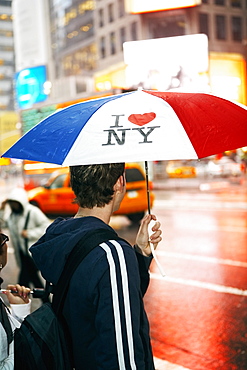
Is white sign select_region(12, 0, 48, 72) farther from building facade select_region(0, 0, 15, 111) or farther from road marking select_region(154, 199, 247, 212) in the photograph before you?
building facade select_region(0, 0, 15, 111)

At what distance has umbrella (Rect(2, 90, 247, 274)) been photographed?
92.2 inches

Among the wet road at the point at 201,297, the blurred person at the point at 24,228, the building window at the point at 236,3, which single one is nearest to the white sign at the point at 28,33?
the building window at the point at 236,3

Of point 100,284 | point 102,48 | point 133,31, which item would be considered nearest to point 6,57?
point 102,48

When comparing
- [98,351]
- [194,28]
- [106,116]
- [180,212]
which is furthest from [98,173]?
[194,28]

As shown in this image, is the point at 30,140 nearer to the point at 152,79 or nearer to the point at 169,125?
the point at 169,125

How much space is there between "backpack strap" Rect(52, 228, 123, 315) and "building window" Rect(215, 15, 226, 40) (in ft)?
179

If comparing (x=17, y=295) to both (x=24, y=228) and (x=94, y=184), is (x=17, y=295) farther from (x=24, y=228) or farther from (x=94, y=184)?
(x=24, y=228)

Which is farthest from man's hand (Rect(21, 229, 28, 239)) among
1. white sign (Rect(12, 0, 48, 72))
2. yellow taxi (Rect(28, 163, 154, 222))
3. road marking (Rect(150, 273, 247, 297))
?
white sign (Rect(12, 0, 48, 72))

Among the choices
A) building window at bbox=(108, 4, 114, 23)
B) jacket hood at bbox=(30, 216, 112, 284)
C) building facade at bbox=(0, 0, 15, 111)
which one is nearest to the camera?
jacket hood at bbox=(30, 216, 112, 284)

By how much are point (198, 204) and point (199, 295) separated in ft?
39.1

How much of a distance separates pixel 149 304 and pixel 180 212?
32.9ft

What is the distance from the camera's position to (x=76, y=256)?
2.01 metres

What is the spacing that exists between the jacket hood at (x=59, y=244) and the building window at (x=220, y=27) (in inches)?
2146

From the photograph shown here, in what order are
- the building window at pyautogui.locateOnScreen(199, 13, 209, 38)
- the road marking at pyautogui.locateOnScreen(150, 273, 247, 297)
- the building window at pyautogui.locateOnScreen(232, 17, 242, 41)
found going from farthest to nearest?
the building window at pyautogui.locateOnScreen(232, 17, 242, 41) → the building window at pyautogui.locateOnScreen(199, 13, 209, 38) → the road marking at pyautogui.locateOnScreen(150, 273, 247, 297)
